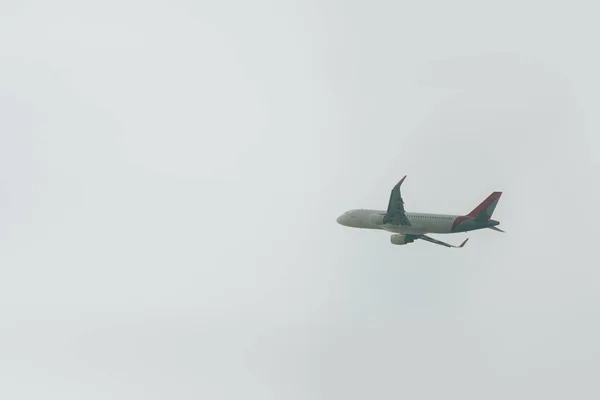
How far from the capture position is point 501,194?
94.5 metres

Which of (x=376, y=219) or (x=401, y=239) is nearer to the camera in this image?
(x=401, y=239)

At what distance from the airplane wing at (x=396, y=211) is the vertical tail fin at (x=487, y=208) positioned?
7484mm

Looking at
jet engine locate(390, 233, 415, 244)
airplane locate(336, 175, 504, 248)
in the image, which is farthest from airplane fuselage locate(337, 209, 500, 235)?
jet engine locate(390, 233, 415, 244)

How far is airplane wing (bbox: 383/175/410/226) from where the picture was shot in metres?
91.9

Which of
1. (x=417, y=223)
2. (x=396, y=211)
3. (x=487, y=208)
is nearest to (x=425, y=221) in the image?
(x=417, y=223)

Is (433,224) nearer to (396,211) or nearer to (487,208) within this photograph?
(396,211)

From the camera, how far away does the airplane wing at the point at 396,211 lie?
91.9 metres

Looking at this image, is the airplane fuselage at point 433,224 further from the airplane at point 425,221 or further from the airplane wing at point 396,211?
the airplane wing at point 396,211

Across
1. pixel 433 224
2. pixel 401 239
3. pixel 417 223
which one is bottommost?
pixel 401 239

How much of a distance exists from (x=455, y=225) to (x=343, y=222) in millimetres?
16832

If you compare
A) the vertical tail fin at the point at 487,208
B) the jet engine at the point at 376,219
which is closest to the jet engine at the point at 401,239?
the jet engine at the point at 376,219

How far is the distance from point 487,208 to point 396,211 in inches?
375

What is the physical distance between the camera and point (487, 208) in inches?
3676

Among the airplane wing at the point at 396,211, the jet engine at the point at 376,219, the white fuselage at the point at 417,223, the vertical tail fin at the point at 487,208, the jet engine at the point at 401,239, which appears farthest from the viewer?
the jet engine at the point at 376,219
